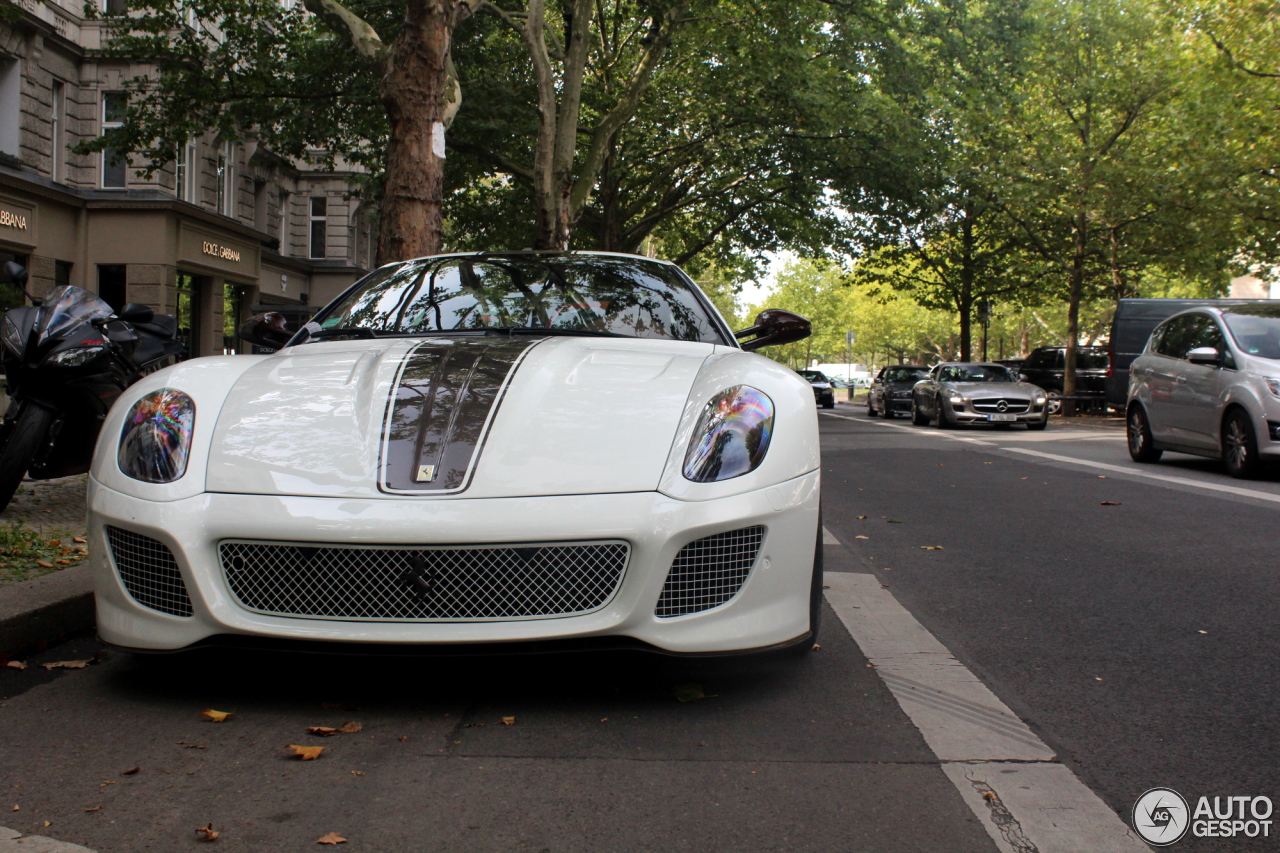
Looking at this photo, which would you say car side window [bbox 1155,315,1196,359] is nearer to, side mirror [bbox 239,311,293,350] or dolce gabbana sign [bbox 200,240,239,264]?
side mirror [bbox 239,311,293,350]

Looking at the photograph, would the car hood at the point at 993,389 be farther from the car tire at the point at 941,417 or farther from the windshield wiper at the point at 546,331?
the windshield wiper at the point at 546,331

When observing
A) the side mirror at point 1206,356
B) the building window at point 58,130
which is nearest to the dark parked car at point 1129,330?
the side mirror at point 1206,356

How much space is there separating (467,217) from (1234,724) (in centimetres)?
2948

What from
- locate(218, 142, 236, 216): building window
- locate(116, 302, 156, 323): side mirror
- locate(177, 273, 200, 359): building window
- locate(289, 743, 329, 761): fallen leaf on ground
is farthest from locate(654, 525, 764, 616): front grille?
locate(218, 142, 236, 216): building window

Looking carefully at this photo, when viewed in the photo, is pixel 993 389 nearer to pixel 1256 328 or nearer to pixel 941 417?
pixel 941 417

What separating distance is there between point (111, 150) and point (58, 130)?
1.08 metres

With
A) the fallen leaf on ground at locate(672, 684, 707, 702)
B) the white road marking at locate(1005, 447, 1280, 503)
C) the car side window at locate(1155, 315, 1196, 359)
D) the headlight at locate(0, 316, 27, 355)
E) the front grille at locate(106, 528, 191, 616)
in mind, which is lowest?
the fallen leaf on ground at locate(672, 684, 707, 702)

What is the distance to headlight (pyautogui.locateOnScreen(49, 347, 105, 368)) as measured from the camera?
19.1ft

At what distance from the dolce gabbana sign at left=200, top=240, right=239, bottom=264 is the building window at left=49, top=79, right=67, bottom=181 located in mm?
3607

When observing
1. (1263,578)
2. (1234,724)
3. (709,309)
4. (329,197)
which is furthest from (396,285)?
(329,197)

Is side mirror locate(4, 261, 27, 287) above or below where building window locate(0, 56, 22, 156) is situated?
below

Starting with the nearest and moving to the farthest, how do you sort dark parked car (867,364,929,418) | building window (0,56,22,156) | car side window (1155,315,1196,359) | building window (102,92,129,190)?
car side window (1155,315,1196,359), building window (0,56,22,156), building window (102,92,129,190), dark parked car (867,364,929,418)

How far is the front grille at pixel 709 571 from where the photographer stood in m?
3.22

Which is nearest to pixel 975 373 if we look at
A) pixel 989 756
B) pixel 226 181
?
pixel 226 181
